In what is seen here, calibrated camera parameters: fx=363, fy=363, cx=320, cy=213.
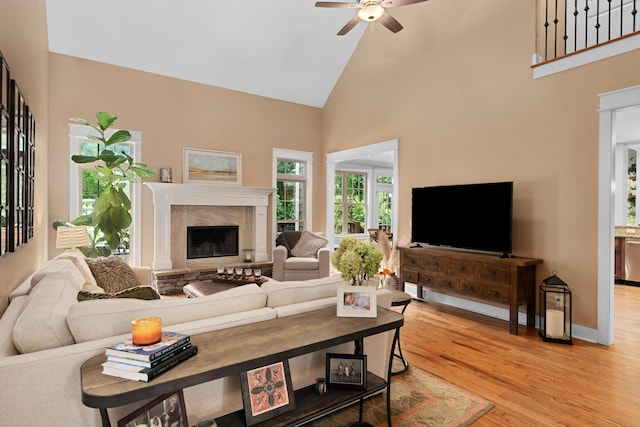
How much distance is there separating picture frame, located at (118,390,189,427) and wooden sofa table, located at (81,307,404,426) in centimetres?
10

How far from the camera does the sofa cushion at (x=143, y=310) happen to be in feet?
5.12

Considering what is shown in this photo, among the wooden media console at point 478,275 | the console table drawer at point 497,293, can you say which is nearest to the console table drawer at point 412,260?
the wooden media console at point 478,275

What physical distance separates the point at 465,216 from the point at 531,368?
1.90m

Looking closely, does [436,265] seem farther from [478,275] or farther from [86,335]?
[86,335]

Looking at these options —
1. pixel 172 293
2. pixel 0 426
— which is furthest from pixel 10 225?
pixel 172 293

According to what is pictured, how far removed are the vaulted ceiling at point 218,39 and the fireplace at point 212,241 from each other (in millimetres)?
2531

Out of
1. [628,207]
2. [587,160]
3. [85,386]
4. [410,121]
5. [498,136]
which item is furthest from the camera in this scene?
[628,207]

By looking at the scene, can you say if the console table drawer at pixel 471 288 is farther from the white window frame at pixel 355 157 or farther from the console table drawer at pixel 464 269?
the white window frame at pixel 355 157

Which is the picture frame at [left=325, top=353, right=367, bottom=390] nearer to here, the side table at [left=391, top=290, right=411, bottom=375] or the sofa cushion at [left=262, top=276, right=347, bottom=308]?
the sofa cushion at [left=262, top=276, right=347, bottom=308]

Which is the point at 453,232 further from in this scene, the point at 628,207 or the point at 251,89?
the point at 628,207

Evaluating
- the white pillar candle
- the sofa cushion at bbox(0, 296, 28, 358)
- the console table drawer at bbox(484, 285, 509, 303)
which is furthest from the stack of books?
the white pillar candle

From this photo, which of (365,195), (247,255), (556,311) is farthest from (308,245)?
(365,195)

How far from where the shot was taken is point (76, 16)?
4.82 metres

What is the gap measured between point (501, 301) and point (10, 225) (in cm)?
421
